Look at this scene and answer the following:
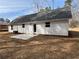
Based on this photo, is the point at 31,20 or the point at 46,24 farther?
the point at 31,20

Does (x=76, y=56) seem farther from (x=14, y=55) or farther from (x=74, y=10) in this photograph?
(x=74, y=10)

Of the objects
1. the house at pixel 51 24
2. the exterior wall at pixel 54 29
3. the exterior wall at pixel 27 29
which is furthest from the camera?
the exterior wall at pixel 27 29

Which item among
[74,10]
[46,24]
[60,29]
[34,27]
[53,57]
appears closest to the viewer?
[53,57]

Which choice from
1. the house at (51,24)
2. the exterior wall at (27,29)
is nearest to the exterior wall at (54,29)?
the house at (51,24)

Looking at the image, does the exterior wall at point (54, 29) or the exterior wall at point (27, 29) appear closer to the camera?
the exterior wall at point (54, 29)

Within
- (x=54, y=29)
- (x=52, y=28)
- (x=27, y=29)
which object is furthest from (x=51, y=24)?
(x=27, y=29)

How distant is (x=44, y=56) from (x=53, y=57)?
0.75m

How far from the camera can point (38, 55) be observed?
42.6 feet

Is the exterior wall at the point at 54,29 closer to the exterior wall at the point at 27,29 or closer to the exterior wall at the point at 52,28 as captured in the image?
the exterior wall at the point at 52,28

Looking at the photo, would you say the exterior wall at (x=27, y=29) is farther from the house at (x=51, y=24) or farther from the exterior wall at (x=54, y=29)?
the exterior wall at (x=54, y=29)

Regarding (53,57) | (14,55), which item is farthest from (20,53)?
(53,57)

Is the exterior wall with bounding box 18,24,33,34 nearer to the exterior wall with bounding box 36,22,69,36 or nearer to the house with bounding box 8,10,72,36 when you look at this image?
the house with bounding box 8,10,72,36

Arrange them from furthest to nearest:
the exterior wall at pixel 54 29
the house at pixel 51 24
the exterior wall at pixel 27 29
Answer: the exterior wall at pixel 27 29, the house at pixel 51 24, the exterior wall at pixel 54 29

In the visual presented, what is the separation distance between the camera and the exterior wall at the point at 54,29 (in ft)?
81.0
